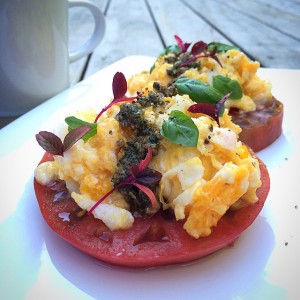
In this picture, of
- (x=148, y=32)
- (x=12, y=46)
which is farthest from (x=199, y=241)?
(x=148, y=32)

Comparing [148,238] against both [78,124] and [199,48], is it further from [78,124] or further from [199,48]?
[199,48]

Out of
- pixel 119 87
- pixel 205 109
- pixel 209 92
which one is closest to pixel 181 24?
pixel 209 92

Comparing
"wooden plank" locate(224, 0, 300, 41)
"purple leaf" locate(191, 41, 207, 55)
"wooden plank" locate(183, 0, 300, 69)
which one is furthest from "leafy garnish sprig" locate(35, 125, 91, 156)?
"wooden plank" locate(224, 0, 300, 41)

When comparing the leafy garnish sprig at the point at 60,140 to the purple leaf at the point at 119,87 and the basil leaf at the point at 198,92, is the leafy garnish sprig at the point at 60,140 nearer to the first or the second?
the purple leaf at the point at 119,87

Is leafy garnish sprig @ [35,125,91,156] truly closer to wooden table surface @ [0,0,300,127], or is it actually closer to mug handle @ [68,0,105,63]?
mug handle @ [68,0,105,63]

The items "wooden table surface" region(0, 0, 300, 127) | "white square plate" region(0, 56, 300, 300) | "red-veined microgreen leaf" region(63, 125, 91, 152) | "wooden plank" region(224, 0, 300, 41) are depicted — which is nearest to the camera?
"white square plate" region(0, 56, 300, 300)

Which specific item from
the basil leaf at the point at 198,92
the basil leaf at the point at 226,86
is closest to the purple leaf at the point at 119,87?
the basil leaf at the point at 198,92

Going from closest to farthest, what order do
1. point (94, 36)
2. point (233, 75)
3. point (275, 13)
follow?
point (233, 75)
point (94, 36)
point (275, 13)
